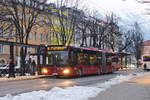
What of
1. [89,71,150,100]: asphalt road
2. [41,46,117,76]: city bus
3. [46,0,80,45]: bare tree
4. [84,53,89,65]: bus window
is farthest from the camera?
[46,0,80,45]: bare tree

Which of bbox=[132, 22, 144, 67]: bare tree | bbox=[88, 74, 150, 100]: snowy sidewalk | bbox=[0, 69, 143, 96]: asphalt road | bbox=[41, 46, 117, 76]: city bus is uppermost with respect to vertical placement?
bbox=[132, 22, 144, 67]: bare tree

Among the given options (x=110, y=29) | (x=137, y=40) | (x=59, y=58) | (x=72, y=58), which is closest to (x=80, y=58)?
(x=72, y=58)

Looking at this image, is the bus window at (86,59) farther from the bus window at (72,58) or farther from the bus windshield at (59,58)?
the bus windshield at (59,58)

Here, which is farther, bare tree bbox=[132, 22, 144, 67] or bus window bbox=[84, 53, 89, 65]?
bare tree bbox=[132, 22, 144, 67]

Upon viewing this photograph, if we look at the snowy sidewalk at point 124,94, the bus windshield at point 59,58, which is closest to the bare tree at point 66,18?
the bus windshield at point 59,58

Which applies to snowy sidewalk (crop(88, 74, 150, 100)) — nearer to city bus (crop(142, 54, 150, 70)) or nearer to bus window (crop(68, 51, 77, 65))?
bus window (crop(68, 51, 77, 65))

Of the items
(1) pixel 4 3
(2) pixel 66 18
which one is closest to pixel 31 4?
(1) pixel 4 3

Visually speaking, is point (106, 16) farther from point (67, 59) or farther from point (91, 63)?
point (67, 59)

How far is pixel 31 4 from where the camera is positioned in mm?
39656

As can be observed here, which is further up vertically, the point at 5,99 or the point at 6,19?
the point at 6,19

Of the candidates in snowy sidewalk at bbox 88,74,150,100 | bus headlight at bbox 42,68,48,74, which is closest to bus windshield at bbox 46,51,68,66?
bus headlight at bbox 42,68,48,74

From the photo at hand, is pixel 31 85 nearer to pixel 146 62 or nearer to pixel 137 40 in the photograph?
pixel 146 62

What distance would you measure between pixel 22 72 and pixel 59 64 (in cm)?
648

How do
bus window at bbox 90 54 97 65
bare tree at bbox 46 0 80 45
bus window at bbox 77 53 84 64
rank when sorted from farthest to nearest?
bare tree at bbox 46 0 80 45 < bus window at bbox 90 54 97 65 < bus window at bbox 77 53 84 64
